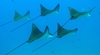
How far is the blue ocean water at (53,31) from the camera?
183 inches

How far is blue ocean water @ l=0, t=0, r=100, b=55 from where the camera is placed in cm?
464

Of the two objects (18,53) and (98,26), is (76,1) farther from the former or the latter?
(18,53)

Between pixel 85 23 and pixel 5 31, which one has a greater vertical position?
pixel 5 31

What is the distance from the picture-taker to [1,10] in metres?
4.79

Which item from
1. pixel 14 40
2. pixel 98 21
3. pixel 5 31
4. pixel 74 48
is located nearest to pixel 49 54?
pixel 74 48

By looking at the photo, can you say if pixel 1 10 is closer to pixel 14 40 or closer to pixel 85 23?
pixel 14 40

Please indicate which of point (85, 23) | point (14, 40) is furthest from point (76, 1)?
point (14, 40)

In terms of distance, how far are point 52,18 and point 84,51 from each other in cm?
121

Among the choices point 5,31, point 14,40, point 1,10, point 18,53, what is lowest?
point 18,53

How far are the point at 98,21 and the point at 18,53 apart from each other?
2.30 metres

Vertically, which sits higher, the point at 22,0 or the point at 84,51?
the point at 22,0

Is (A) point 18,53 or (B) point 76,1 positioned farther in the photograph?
(B) point 76,1

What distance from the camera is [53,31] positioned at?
4.79m

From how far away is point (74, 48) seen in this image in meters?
4.72
